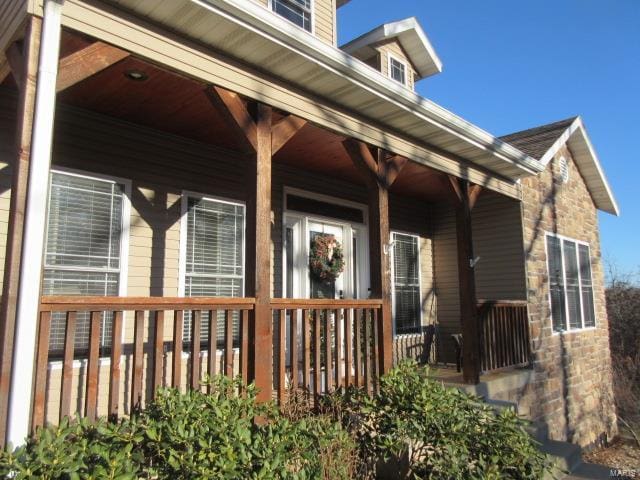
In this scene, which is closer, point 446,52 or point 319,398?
point 319,398

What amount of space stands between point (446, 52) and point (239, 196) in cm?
590

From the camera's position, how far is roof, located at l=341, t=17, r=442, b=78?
836cm

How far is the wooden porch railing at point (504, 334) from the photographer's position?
6.41 metres

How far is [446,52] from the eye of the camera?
959cm

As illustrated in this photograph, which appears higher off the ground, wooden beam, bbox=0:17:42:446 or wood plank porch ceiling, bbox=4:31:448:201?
wood plank porch ceiling, bbox=4:31:448:201

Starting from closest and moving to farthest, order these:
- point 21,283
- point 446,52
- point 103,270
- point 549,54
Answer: point 21,283, point 103,270, point 446,52, point 549,54

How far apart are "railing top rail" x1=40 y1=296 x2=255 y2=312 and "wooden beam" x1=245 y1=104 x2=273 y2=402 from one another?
0.12 meters

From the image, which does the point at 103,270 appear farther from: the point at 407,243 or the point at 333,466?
the point at 407,243

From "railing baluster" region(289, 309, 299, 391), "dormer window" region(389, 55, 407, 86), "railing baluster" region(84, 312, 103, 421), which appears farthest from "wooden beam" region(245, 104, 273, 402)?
"dormer window" region(389, 55, 407, 86)

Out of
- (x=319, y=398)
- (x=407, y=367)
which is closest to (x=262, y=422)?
(x=319, y=398)

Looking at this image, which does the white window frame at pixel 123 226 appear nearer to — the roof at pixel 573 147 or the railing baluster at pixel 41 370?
the railing baluster at pixel 41 370

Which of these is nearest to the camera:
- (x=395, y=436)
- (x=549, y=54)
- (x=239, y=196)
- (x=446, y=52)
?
(x=395, y=436)

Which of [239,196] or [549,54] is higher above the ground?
[549,54]

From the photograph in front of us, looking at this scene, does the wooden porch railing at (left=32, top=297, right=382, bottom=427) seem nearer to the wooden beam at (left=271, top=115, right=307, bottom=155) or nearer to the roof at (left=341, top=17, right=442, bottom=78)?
the wooden beam at (left=271, top=115, right=307, bottom=155)
